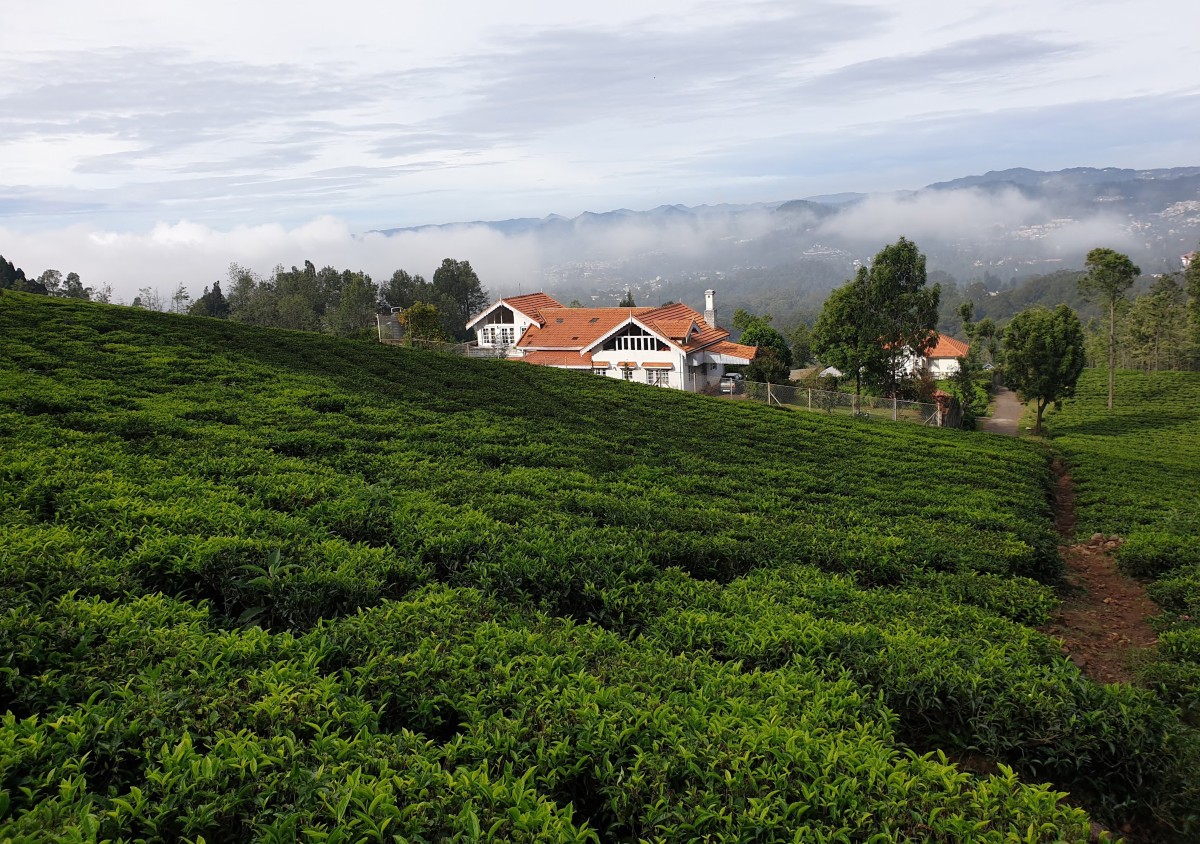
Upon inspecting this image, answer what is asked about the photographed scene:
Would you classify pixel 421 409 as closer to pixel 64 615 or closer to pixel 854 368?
pixel 64 615

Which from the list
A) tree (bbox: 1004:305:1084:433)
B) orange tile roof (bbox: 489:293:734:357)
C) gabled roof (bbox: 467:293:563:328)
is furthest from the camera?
gabled roof (bbox: 467:293:563:328)

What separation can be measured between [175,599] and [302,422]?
232 inches

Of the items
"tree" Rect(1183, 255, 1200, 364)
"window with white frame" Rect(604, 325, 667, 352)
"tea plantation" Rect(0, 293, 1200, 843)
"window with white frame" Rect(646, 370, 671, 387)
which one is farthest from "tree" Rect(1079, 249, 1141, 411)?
"tea plantation" Rect(0, 293, 1200, 843)

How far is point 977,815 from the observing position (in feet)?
11.8

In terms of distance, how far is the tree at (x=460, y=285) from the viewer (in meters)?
90.1

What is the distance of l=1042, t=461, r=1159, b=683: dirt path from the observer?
21.4ft

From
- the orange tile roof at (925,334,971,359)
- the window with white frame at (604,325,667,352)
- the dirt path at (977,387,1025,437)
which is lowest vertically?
the dirt path at (977,387,1025,437)

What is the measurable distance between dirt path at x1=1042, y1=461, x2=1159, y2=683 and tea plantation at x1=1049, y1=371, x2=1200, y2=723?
21 cm

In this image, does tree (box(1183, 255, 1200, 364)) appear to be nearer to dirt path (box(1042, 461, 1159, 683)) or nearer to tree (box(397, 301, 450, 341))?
tree (box(397, 301, 450, 341))

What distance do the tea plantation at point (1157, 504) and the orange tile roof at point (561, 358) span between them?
22.7 meters

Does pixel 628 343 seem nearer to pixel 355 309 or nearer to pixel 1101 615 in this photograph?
pixel 1101 615

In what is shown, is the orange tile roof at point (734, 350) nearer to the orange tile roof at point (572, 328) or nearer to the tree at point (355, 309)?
the orange tile roof at point (572, 328)

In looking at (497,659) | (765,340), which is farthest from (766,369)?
(497,659)

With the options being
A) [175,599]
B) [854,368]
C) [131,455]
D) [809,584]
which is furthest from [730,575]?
[854,368]
